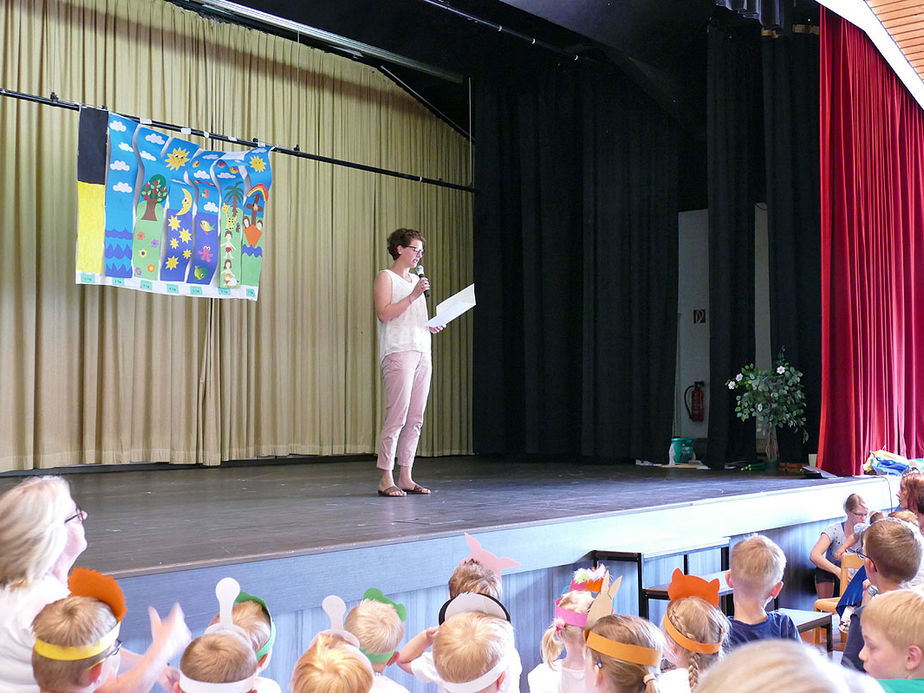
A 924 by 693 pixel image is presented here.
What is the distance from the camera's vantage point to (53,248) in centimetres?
634

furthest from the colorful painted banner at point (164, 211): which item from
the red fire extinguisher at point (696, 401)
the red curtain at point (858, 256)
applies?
the red fire extinguisher at point (696, 401)

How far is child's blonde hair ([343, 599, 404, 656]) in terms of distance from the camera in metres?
1.88

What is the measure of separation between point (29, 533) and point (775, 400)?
17.7 ft

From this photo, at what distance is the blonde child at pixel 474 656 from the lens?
156 cm

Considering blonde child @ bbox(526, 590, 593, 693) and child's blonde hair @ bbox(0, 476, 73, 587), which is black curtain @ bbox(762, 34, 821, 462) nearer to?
blonde child @ bbox(526, 590, 593, 693)

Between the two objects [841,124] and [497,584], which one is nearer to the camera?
[497,584]

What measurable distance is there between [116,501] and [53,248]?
2.52m

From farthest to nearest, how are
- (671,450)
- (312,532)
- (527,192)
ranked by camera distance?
(527,192), (671,450), (312,532)

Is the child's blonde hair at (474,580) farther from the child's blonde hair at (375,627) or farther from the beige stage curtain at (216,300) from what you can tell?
the beige stage curtain at (216,300)

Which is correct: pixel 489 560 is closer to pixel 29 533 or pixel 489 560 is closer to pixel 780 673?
pixel 29 533

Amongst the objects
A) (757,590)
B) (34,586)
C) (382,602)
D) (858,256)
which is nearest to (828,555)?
(858,256)

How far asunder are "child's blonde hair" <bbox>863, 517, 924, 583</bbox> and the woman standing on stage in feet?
7.57

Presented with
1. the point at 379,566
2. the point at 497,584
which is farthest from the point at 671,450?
the point at 497,584

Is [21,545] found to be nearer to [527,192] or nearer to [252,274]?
[252,274]
